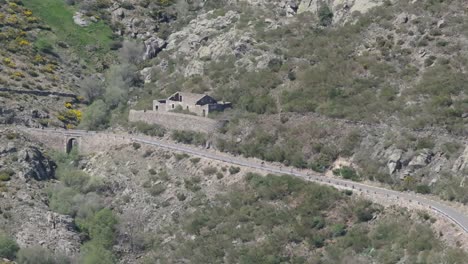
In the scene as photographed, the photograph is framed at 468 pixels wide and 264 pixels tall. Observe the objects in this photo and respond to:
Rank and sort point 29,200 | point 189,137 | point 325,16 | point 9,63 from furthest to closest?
point 9,63
point 325,16
point 189,137
point 29,200

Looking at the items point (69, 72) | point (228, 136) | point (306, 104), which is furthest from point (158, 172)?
point (69, 72)

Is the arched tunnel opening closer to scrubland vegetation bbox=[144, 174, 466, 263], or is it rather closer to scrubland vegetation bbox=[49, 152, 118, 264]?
scrubland vegetation bbox=[49, 152, 118, 264]

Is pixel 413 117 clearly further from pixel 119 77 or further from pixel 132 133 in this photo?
pixel 119 77

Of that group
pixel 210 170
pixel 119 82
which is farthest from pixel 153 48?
pixel 210 170

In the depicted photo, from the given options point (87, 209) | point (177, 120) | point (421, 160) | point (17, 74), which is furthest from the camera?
point (17, 74)

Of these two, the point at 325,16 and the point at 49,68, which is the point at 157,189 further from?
the point at 49,68

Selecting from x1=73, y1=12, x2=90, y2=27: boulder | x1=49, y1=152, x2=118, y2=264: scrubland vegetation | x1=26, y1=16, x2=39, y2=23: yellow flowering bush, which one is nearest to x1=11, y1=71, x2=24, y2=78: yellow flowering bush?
x1=26, y1=16, x2=39, y2=23: yellow flowering bush
